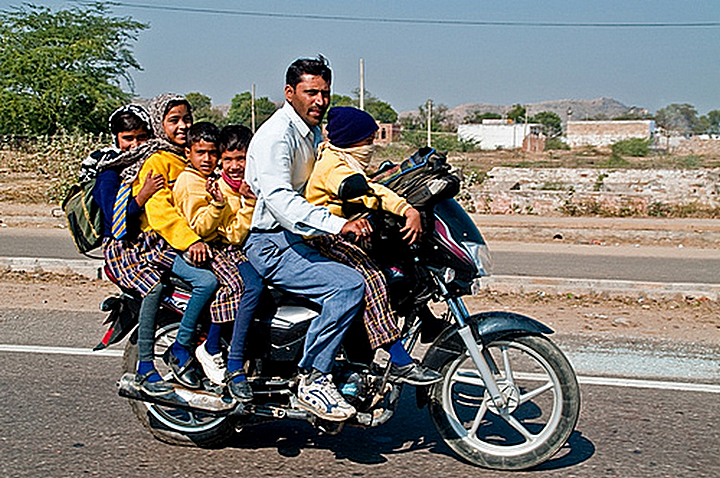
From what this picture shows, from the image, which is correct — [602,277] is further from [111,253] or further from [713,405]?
[111,253]

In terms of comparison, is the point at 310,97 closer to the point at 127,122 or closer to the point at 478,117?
the point at 127,122

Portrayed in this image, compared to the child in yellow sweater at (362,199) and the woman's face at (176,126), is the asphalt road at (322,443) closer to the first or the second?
the child in yellow sweater at (362,199)

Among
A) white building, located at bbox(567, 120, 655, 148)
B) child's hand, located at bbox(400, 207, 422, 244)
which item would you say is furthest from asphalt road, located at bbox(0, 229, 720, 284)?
white building, located at bbox(567, 120, 655, 148)

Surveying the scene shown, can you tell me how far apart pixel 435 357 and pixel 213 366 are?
1168mm

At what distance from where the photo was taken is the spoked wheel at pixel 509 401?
445 cm

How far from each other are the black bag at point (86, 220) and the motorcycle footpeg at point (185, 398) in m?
0.76

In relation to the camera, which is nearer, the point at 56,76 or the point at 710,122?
the point at 56,76

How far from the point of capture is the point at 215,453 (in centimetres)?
486

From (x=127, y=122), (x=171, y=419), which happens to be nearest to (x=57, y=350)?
(x=171, y=419)

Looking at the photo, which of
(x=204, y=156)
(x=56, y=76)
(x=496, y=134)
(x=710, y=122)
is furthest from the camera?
(x=710, y=122)

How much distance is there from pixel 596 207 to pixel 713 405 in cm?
1464

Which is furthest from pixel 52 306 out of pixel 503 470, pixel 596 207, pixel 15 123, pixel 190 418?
pixel 15 123

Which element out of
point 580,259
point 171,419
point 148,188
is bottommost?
point 580,259

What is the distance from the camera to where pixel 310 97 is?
14.5ft
